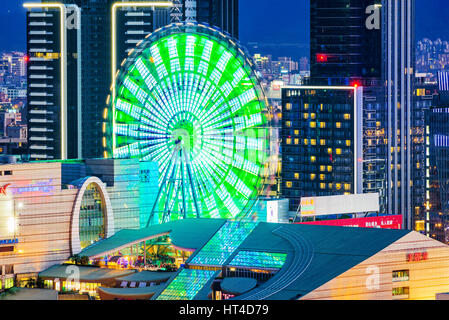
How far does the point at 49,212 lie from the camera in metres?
49.0

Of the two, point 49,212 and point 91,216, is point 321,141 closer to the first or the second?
point 91,216

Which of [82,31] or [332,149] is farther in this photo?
[82,31]

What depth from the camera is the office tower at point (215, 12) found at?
107m

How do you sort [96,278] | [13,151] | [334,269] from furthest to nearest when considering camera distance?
[13,151], [96,278], [334,269]

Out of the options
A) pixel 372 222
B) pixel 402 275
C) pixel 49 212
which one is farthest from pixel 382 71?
pixel 402 275

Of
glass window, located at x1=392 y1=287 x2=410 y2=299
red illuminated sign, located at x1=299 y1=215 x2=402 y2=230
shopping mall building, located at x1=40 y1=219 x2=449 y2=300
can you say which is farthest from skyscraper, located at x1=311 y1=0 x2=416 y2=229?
glass window, located at x1=392 y1=287 x2=410 y2=299

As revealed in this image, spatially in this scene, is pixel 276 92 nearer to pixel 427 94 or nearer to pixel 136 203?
pixel 427 94

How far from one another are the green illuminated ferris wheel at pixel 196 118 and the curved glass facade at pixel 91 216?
2388 millimetres

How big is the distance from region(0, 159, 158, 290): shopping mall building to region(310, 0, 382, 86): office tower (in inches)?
1605

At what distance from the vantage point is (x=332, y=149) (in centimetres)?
8175

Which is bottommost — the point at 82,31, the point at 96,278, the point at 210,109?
the point at 96,278
